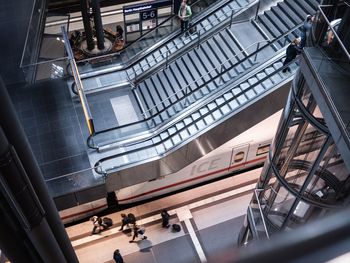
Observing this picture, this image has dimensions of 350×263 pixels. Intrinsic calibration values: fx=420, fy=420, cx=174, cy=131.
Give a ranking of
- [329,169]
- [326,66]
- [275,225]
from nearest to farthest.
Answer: [326,66], [329,169], [275,225]

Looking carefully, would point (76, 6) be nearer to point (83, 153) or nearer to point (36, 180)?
point (83, 153)

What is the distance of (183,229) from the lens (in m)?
14.5

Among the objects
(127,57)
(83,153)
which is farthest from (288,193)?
(127,57)

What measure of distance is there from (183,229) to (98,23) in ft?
28.3

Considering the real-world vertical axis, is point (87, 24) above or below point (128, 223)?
above

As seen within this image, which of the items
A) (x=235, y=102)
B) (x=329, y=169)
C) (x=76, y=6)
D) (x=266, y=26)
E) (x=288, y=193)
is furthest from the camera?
(x=76, y=6)

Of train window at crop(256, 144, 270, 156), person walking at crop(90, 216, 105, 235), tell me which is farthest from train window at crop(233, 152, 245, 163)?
person walking at crop(90, 216, 105, 235)

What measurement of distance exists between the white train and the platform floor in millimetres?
371

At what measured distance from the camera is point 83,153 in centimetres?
1398

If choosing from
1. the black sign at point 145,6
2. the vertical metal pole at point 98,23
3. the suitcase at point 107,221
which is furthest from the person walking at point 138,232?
the black sign at point 145,6

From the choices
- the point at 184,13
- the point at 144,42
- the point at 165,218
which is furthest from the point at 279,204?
the point at 144,42

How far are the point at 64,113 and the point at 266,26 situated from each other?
791cm

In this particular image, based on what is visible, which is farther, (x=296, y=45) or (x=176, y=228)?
(x=176, y=228)

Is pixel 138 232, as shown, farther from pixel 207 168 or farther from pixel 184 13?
pixel 184 13
